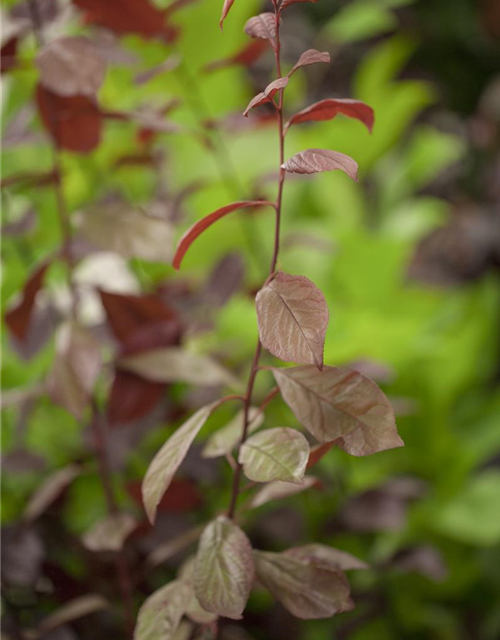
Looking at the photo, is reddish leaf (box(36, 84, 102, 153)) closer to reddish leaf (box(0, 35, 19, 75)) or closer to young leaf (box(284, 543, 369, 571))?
reddish leaf (box(0, 35, 19, 75))

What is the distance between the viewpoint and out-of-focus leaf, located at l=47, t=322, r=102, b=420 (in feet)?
1.94

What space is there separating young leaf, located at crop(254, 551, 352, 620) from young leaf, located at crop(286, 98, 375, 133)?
0.89 feet

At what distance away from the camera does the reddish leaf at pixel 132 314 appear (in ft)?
2.20

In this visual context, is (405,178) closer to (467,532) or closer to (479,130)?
(479,130)

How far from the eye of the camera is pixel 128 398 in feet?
2.22

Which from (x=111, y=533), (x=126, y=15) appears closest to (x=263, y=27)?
(x=126, y=15)

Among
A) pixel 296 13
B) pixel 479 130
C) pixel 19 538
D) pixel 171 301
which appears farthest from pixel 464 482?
pixel 296 13

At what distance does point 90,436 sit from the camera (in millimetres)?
781

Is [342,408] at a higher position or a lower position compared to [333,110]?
lower

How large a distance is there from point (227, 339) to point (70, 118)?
379 mm

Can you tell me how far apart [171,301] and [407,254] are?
581mm

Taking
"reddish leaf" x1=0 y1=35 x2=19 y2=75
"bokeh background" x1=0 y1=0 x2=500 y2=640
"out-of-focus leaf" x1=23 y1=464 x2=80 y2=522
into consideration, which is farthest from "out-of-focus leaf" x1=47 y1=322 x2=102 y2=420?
"reddish leaf" x1=0 y1=35 x2=19 y2=75

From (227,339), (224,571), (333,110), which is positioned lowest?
(227,339)

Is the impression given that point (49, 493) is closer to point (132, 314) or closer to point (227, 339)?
point (132, 314)
